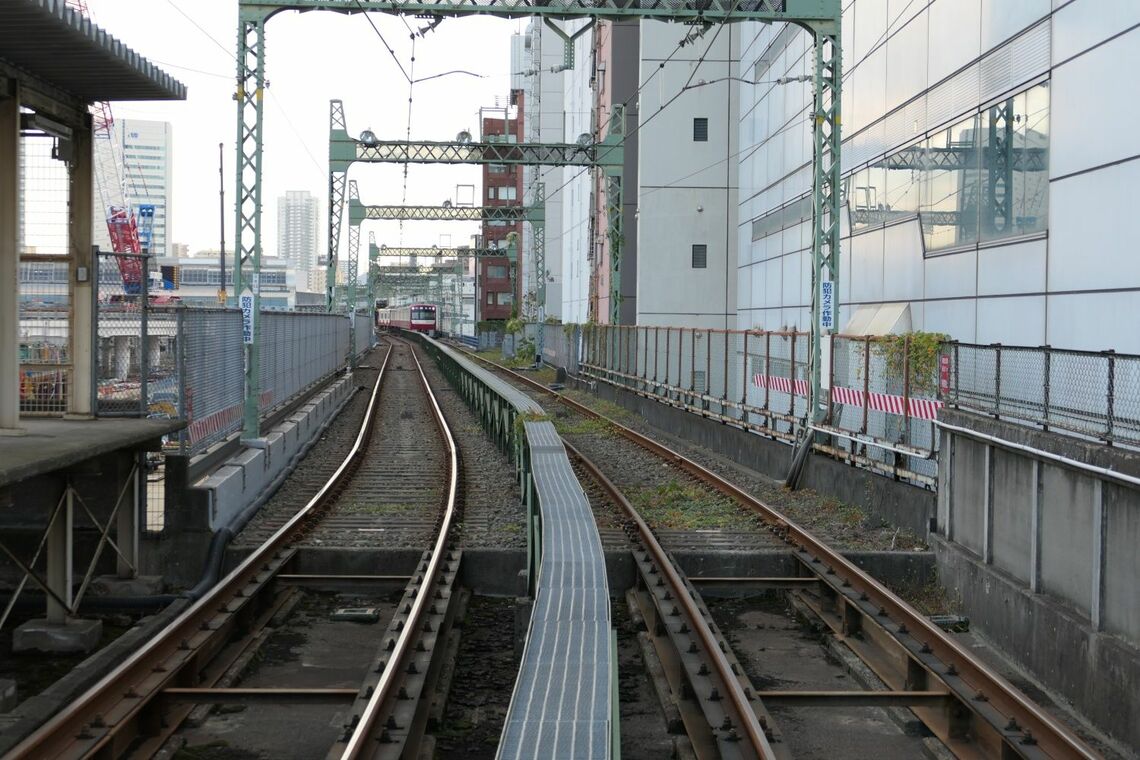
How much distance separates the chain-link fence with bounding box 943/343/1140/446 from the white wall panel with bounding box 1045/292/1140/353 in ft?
7.42

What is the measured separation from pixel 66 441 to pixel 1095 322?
11.6 metres

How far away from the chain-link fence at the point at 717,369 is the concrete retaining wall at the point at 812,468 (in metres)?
0.29

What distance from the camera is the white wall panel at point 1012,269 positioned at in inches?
639

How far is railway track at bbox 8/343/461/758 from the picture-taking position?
6500 millimetres

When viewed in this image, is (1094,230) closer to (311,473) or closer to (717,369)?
(311,473)

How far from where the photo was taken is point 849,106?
85.4 feet

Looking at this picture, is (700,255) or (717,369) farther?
(700,255)

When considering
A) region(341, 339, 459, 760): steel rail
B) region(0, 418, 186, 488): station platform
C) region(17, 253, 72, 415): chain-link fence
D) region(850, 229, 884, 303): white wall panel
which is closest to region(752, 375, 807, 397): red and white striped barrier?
region(850, 229, 884, 303): white wall panel

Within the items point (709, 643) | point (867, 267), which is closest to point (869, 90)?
point (867, 267)

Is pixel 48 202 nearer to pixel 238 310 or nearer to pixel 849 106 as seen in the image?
pixel 238 310

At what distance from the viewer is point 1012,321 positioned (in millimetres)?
17000

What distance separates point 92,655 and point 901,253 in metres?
17.0

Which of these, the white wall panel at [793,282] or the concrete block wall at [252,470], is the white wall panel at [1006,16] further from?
the white wall panel at [793,282]

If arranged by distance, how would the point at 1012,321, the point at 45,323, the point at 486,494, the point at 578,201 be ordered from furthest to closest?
the point at 578,201
the point at 1012,321
the point at 486,494
the point at 45,323
